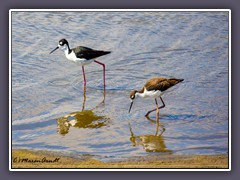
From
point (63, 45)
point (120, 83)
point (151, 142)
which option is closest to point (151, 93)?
point (151, 142)

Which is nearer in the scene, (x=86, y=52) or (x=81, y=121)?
(x=81, y=121)

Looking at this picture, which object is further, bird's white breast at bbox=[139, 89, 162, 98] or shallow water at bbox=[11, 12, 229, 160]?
bird's white breast at bbox=[139, 89, 162, 98]

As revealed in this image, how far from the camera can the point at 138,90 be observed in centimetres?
1052

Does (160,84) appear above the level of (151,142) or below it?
above

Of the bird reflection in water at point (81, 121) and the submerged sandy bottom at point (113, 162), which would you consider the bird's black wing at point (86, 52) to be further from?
the submerged sandy bottom at point (113, 162)

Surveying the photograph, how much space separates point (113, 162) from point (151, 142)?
2.10ft

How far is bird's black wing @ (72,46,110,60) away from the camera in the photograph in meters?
10.4

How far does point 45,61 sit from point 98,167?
2.18 m

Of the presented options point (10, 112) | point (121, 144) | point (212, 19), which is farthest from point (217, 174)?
point (10, 112)

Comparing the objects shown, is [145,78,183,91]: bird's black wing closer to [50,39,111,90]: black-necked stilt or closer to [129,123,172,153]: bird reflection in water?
[129,123,172,153]: bird reflection in water

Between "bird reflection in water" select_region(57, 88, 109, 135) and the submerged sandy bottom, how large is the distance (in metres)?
0.60

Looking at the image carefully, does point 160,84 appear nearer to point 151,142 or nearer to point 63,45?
A: point 151,142

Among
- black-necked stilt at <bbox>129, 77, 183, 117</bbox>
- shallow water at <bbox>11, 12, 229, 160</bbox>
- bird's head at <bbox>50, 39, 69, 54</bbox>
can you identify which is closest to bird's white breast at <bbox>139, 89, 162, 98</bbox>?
black-necked stilt at <bbox>129, 77, 183, 117</bbox>

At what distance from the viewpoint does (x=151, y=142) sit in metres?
9.45
